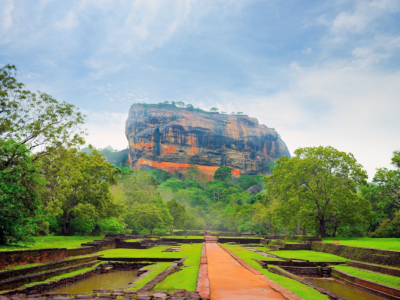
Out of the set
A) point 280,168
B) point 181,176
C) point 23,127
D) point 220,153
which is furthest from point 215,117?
point 23,127

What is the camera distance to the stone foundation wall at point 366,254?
440 inches

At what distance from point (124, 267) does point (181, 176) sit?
106235 millimetres

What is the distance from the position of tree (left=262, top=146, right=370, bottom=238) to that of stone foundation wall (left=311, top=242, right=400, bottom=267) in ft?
23.2

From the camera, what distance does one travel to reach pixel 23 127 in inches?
610

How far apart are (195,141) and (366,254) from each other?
111237 millimetres

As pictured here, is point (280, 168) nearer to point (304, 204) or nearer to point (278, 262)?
point (304, 204)

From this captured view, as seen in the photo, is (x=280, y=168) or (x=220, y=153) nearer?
(x=280, y=168)

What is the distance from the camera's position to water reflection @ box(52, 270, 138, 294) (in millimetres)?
9705

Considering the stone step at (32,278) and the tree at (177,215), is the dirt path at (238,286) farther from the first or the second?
the tree at (177,215)

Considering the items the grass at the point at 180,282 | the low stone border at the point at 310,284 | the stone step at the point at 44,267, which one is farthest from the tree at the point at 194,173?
the grass at the point at 180,282

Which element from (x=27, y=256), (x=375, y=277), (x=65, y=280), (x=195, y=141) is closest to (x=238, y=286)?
(x=375, y=277)

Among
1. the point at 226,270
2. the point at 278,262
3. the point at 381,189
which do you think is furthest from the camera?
the point at 381,189

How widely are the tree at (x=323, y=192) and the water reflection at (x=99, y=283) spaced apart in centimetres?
1831

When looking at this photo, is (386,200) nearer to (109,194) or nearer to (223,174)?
(109,194)
